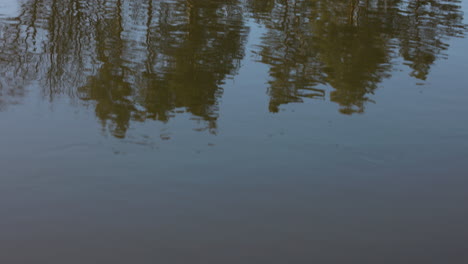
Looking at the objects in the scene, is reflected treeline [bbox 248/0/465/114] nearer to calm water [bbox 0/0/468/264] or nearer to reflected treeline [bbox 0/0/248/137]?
calm water [bbox 0/0/468/264]

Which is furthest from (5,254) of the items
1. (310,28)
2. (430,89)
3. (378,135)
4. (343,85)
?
(310,28)

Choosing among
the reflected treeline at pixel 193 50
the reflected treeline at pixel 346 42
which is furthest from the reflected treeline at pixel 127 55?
the reflected treeline at pixel 346 42

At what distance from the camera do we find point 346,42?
2553 cm

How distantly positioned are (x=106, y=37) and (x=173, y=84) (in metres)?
6.55

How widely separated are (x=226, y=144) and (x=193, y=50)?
875 centimetres

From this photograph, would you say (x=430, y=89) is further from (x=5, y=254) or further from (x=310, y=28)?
(x=5, y=254)

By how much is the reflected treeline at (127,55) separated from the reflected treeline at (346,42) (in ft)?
5.95

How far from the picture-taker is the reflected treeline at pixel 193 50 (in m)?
17.5

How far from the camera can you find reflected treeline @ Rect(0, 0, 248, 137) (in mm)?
16938

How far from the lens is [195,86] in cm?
1844

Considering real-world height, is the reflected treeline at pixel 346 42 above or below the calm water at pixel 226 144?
above

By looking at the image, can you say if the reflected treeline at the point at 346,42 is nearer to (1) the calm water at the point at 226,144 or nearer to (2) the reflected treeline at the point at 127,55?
(1) the calm water at the point at 226,144

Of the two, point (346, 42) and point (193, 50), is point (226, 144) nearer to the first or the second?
point (193, 50)

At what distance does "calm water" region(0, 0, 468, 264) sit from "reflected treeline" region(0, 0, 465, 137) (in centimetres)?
10
